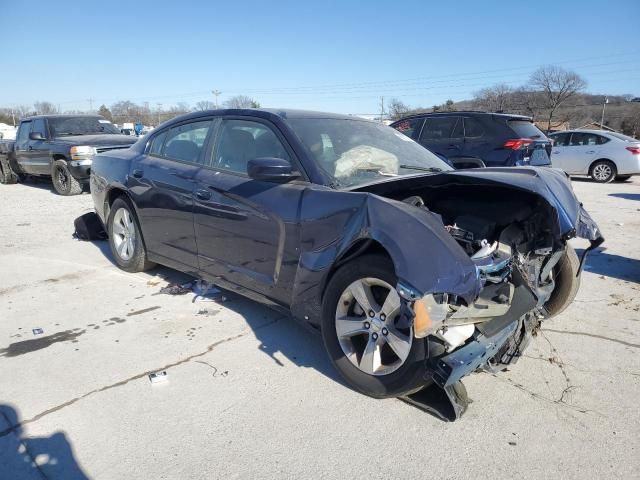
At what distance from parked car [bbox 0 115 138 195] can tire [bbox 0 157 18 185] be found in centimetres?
92

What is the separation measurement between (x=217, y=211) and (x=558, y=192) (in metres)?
2.32

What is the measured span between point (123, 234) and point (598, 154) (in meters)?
13.1

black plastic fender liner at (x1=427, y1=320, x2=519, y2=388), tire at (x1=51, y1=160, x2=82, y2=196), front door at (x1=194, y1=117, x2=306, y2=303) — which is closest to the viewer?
black plastic fender liner at (x1=427, y1=320, x2=519, y2=388)

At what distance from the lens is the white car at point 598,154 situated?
12789 millimetres

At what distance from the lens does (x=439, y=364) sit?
234 centimetres

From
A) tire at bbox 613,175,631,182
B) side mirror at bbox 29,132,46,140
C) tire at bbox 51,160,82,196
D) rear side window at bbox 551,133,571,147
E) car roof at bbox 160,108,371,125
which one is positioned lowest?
tire at bbox 613,175,631,182

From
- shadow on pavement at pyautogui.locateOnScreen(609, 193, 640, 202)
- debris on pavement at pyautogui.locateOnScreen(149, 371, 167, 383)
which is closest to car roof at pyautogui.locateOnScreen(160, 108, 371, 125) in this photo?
debris on pavement at pyautogui.locateOnScreen(149, 371, 167, 383)

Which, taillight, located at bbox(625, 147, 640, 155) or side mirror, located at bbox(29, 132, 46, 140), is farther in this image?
taillight, located at bbox(625, 147, 640, 155)

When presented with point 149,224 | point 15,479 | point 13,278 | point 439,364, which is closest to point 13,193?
point 13,278

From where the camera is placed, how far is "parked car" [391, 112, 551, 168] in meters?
8.66

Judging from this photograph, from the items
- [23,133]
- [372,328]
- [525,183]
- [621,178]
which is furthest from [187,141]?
[621,178]

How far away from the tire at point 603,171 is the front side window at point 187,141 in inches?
505

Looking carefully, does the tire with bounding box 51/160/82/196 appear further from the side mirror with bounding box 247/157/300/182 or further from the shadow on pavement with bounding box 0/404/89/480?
the shadow on pavement with bounding box 0/404/89/480

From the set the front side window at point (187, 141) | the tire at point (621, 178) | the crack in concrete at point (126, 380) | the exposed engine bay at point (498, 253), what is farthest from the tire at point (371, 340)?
the tire at point (621, 178)
